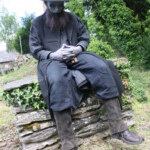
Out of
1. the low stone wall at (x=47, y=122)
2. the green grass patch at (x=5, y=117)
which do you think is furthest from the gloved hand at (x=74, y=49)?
the green grass patch at (x=5, y=117)

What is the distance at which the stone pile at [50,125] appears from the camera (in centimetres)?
242

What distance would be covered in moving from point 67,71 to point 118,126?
0.77 metres

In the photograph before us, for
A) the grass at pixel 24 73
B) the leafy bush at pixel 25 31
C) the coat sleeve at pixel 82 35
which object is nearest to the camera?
the coat sleeve at pixel 82 35

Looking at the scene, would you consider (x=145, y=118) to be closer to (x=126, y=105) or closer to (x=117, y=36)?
(x=126, y=105)

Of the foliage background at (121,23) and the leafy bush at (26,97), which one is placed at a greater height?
the foliage background at (121,23)

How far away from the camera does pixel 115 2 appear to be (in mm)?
8875

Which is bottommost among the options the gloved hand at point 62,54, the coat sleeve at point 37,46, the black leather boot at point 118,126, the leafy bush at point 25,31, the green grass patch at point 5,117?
the green grass patch at point 5,117

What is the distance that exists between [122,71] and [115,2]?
6.75 meters

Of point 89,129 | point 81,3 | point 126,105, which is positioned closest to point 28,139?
point 89,129

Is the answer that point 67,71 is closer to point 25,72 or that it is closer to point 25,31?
point 25,72

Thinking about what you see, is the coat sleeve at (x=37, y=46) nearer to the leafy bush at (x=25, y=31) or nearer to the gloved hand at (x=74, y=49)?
the gloved hand at (x=74, y=49)

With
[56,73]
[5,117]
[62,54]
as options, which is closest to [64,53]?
[62,54]

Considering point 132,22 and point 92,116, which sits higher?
point 132,22

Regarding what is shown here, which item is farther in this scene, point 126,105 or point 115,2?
point 115,2
